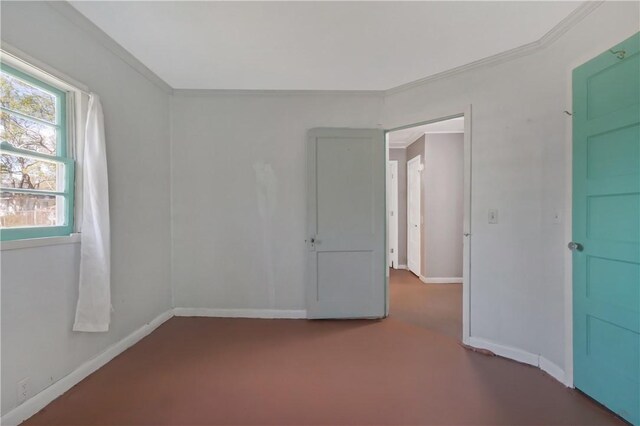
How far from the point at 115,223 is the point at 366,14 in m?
2.39

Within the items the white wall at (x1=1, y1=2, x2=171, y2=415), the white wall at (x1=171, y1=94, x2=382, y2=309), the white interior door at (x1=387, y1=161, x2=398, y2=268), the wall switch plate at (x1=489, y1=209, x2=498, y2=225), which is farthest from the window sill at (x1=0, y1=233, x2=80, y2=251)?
the white interior door at (x1=387, y1=161, x2=398, y2=268)

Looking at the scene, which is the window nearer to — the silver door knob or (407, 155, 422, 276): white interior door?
the silver door knob

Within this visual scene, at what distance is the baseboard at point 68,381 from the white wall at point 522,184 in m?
2.92

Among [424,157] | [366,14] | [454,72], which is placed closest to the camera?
[366,14]

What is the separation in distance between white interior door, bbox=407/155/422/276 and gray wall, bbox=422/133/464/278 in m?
0.30

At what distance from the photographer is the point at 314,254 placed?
3113 millimetres

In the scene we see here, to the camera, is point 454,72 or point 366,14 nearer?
point 366,14

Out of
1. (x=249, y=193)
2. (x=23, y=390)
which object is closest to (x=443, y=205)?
(x=249, y=193)

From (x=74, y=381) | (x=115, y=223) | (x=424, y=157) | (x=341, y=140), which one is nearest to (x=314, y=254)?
(x=341, y=140)

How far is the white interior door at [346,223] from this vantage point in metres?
3.08

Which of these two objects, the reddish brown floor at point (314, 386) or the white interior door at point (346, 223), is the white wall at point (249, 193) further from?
the reddish brown floor at point (314, 386)

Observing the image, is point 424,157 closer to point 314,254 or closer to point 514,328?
point 314,254

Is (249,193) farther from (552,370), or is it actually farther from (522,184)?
(552,370)

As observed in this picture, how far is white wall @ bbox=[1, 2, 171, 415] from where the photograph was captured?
1.59m
